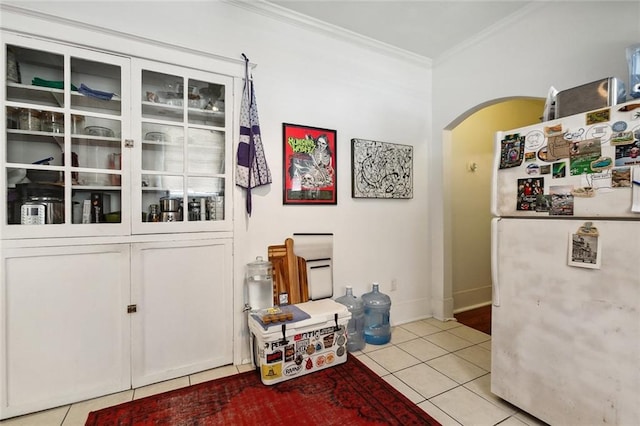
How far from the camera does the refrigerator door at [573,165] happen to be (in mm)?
1290

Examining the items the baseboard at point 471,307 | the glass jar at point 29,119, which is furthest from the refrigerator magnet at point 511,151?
the glass jar at point 29,119

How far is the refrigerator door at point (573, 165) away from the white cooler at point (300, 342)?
4.39 ft

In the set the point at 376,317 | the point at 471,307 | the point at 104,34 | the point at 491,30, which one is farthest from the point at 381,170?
the point at 104,34

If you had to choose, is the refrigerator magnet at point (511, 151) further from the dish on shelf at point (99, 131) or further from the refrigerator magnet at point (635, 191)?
the dish on shelf at point (99, 131)

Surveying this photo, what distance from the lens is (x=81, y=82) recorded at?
189 cm

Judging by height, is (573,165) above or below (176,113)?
below

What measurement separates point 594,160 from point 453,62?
81.0 inches

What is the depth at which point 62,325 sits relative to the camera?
179 centimetres

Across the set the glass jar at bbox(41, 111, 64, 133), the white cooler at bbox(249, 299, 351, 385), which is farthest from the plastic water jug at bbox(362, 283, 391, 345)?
the glass jar at bbox(41, 111, 64, 133)

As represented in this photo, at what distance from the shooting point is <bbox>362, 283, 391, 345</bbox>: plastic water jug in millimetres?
2635

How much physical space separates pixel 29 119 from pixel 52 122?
0.35 ft

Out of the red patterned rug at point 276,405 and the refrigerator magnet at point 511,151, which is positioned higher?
the refrigerator magnet at point 511,151

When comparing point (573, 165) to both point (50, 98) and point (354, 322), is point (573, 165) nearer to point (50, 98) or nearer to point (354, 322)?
point (354, 322)

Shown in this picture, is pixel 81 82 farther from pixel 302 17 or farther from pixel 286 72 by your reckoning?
pixel 302 17
